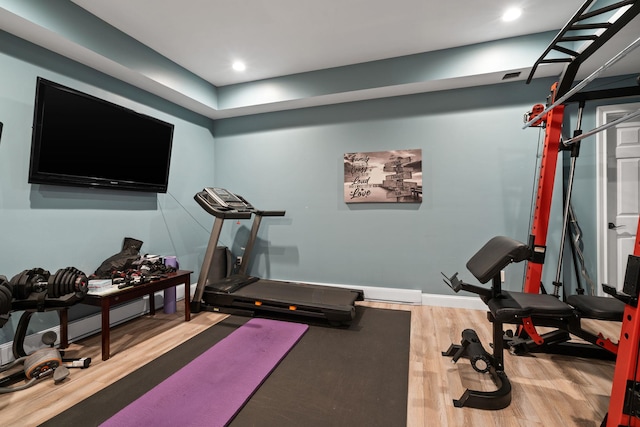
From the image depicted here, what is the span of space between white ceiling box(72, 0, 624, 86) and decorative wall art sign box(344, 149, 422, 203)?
1.19m

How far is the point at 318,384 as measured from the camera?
1.97 metres

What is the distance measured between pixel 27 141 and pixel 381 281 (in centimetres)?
390

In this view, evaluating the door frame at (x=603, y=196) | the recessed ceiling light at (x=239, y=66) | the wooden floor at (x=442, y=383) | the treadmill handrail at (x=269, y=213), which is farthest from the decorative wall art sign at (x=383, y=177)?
the door frame at (x=603, y=196)

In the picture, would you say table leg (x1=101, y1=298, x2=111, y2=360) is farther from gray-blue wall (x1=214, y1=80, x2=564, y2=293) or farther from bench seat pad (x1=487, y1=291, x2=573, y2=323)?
bench seat pad (x1=487, y1=291, x2=573, y2=323)

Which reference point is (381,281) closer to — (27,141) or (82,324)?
(82,324)

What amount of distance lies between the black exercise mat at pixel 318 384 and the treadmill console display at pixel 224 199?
1.40 meters

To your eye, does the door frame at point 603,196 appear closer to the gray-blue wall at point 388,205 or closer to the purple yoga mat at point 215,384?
the gray-blue wall at point 388,205

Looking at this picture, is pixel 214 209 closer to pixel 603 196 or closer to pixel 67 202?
pixel 67 202

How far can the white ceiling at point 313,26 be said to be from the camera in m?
2.49

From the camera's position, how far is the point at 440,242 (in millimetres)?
3570

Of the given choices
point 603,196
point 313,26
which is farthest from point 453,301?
point 313,26

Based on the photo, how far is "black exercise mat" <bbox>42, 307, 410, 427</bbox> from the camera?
1661 millimetres

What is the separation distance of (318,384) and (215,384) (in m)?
0.72

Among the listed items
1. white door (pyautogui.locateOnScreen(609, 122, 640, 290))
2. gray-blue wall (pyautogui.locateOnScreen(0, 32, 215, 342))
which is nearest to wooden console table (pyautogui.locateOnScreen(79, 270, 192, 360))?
gray-blue wall (pyautogui.locateOnScreen(0, 32, 215, 342))
